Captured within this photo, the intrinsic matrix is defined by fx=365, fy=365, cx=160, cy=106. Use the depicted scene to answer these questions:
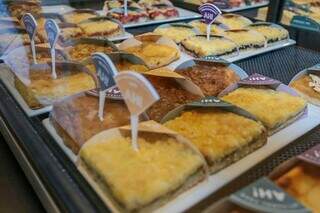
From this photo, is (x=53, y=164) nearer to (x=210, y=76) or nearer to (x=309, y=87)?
(x=210, y=76)

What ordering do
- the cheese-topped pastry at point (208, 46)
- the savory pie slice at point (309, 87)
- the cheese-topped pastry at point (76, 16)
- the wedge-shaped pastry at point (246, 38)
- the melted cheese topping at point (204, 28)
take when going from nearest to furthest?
the savory pie slice at point (309, 87) < the cheese-topped pastry at point (208, 46) < the wedge-shaped pastry at point (246, 38) < the melted cheese topping at point (204, 28) < the cheese-topped pastry at point (76, 16)

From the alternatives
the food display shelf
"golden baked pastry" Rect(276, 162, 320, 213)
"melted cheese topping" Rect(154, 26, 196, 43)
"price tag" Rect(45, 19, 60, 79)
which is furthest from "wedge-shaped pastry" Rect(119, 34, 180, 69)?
"golden baked pastry" Rect(276, 162, 320, 213)

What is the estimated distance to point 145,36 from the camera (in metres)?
2.23

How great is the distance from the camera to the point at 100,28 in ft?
7.86

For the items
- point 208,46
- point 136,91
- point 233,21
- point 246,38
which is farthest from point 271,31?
point 136,91

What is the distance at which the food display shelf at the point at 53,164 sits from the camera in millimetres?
990

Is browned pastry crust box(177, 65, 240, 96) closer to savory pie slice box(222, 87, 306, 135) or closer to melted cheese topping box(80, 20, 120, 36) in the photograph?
savory pie slice box(222, 87, 306, 135)

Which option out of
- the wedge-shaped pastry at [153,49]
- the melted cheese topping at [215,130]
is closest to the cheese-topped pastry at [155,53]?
the wedge-shaped pastry at [153,49]

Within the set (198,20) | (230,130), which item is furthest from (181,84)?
(198,20)

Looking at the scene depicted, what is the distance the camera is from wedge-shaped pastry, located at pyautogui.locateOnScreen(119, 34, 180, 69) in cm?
197

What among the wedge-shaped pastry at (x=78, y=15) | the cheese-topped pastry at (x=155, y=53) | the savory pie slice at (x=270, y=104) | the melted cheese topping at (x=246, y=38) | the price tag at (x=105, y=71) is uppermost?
the price tag at (x=105, y=71)

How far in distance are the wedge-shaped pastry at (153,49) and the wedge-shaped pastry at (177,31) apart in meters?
0.14

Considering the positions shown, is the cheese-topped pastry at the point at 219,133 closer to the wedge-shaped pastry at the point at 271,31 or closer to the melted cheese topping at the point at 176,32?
the melted cheese topping at the point at 176,32

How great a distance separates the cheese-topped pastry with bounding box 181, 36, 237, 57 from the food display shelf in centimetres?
88
